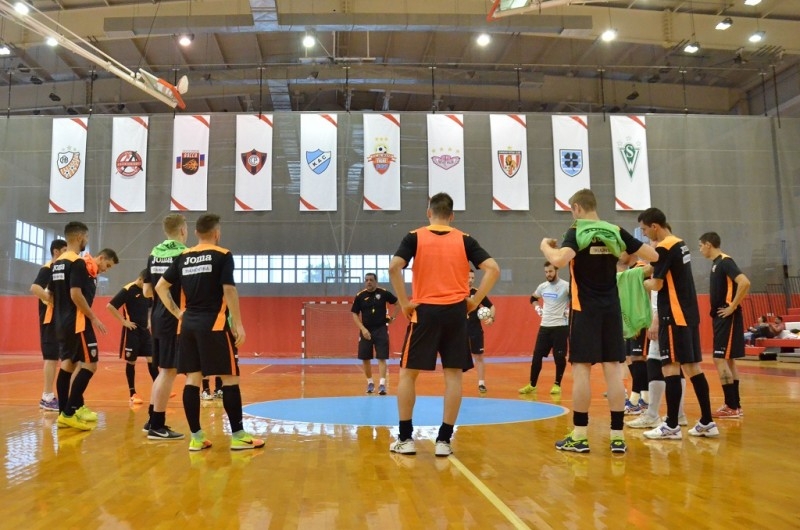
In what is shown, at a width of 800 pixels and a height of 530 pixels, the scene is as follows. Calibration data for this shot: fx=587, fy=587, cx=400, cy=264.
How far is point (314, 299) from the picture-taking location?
20.8m

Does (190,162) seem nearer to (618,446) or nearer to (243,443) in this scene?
(243,443)

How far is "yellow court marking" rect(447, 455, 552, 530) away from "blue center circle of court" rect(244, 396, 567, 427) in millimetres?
1995

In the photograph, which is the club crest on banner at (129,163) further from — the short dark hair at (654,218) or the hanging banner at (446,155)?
the short dark hair at (654,218)

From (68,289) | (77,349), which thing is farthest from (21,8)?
(77,349)

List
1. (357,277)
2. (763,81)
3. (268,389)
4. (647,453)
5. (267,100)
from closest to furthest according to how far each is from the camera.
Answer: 1. (647,453)
2. (268,389)
3. (357,277)
4. (763,81)
5. (267,100)

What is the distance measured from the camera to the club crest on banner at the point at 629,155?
21.5 metres

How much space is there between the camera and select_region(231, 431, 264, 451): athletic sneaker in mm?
4867

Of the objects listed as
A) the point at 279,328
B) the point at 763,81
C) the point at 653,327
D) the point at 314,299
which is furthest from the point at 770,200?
the point at 653,327

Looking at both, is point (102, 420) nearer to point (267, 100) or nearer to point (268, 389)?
point (268, 389)

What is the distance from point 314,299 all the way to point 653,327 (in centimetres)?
1603

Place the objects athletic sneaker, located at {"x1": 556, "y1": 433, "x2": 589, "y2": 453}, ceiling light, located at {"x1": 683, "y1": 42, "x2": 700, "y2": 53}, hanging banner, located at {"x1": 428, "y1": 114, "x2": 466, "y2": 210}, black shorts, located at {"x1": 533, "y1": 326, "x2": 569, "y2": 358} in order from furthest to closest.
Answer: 1. hanging banner, located at {"x1": 428, "y1": 114, "x2": 466, "y2": 210}
2. ceiling light, located at {"x1": 683, "y1": 42, "x2": 700, "y2": 53}
3. black shorts, located at {"x1": 533, "y1": 326, "x2": 569, "y2": 358}
4. athletic sneaker, located at {"x1": 556, "y1": 433, "x2": 589, "y2": 453}

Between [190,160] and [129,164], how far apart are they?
2.23 metres

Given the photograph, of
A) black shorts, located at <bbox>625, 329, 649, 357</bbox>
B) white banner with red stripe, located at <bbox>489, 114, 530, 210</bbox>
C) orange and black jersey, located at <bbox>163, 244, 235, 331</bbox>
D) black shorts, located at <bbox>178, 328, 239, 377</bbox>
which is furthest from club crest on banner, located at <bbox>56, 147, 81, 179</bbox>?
black shorts, located at <bbox>625, 329, 649, 357</bbox>

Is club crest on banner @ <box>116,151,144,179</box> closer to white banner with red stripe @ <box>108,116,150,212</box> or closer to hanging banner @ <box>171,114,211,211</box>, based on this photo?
white banner with red stripe @ <box>108,116,150,212</box>
